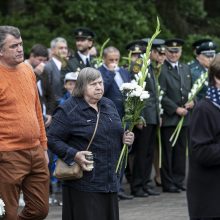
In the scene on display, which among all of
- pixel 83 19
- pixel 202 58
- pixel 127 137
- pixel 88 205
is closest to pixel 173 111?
pixel 202 58

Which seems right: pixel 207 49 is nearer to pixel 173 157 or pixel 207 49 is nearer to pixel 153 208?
pixel 173 157

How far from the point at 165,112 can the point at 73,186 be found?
543cm

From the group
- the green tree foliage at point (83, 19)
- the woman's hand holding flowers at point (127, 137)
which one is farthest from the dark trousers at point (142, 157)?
the green tree foliage at point (83, 19)

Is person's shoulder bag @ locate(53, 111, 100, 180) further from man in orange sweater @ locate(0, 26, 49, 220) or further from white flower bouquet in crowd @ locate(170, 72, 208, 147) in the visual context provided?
white flower bouquet in crowd @ locate(170, 72, 208, 147)

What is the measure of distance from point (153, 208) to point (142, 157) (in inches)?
58.5

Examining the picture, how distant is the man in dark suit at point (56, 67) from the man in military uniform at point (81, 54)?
0.68 feet

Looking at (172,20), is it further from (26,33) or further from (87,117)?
(87,117)

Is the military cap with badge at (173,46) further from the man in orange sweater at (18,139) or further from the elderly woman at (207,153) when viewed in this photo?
the elderly woman at (207,153)

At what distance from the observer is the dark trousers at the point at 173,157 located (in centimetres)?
1402

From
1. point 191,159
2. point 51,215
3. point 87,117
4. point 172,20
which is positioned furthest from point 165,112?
point 172,20

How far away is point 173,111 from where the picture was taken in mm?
13828

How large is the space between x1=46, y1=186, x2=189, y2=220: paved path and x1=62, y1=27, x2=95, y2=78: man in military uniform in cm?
199

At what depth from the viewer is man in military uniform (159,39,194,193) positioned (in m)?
13.9

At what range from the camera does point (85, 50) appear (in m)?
13.4
